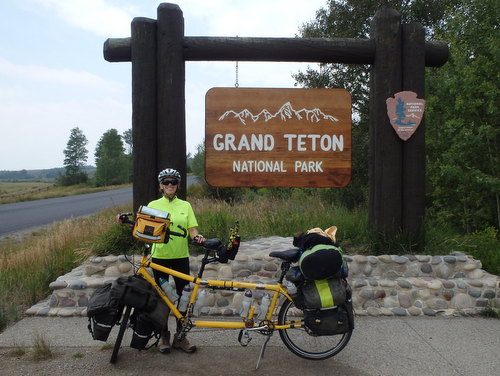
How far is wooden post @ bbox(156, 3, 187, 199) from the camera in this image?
5.70m

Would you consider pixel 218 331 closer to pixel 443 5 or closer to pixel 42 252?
pixel 42 252

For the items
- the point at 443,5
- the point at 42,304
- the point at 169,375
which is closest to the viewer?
the point at 169,375

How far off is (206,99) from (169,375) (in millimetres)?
3757

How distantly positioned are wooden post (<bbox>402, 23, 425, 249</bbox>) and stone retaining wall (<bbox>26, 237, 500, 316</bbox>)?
51cm

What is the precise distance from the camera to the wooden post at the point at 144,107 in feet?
18.7

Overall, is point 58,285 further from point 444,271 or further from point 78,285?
point 444,271

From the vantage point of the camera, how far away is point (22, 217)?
1997 centimetres

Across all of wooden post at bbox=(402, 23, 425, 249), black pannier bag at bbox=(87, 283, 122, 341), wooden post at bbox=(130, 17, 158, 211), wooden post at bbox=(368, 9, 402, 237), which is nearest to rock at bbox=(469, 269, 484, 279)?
wooden post at bbox=(402, 23, 425, 249)

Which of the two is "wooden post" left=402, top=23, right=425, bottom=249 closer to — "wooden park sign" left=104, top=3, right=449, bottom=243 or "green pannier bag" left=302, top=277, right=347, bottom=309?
"wooden park sign" left=104, top=3, right=449, bottom=243

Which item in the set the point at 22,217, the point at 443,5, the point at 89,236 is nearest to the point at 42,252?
the point at 89,236

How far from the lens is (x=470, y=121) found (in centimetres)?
1070

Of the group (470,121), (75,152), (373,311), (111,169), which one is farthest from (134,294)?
(75,152)

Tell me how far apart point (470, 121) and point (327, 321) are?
9.03 m

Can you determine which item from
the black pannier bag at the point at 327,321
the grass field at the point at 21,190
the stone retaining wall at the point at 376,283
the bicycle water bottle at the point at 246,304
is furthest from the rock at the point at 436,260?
the grass field at the point at 21,190
